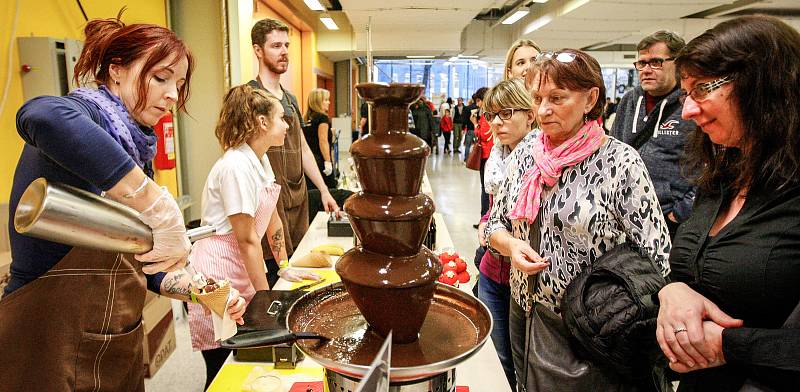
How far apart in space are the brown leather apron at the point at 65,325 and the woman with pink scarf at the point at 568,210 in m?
1.15

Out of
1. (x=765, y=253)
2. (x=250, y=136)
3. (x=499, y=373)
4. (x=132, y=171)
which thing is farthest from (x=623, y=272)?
(x=250, y=136)

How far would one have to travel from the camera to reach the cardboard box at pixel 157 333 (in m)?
2.94

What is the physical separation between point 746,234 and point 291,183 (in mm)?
2424

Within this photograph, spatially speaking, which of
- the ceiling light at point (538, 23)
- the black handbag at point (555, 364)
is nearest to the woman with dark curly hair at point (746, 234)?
the black handbag at point (555, 364)

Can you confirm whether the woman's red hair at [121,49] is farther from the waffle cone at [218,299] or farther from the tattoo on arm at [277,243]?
the tattoo on arm at [277,243]

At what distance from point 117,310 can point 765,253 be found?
1517 millimetres

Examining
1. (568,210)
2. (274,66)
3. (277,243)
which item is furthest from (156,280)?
(274,66)

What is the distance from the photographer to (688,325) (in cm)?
111

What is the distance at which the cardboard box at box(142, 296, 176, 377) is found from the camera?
2943 mm

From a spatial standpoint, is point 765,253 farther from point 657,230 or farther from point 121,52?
point 121,52

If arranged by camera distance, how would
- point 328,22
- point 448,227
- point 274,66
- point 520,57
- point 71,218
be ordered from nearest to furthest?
point 71,218
point 520,57
point 274,66
point 448,227
point 328,22

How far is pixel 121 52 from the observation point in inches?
50.5

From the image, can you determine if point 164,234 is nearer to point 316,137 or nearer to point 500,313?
point 500,313

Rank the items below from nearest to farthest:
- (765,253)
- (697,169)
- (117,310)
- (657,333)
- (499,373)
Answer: (765,253) < (657,333) < (117,310) < (697,169) < (499,373)
